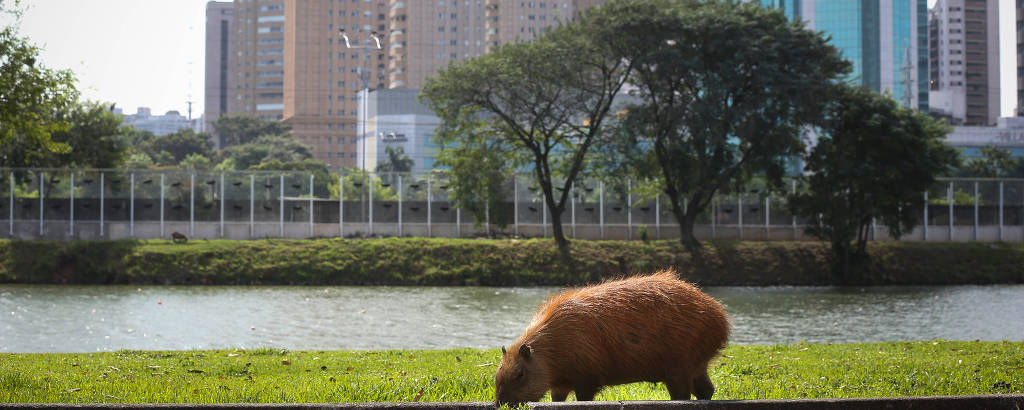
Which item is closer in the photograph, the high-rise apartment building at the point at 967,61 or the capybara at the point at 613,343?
the capybara at the point at 613,343

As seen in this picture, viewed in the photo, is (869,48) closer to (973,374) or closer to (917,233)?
(917,233)

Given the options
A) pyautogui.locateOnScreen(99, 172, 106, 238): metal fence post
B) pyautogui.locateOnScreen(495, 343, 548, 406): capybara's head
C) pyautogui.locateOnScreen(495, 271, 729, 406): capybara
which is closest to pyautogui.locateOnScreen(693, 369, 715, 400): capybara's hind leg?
pyautogui.locateOnScreen(495, 271, 729, 406): capybara

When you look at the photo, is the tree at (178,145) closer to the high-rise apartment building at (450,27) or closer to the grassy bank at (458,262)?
the high-rise apartment building at (450,27)

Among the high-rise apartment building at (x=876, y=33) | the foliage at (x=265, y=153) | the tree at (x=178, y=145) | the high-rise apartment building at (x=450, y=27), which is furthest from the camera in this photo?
the high-rise apartment building at (x=450, y=27)

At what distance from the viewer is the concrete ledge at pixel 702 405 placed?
671 cm

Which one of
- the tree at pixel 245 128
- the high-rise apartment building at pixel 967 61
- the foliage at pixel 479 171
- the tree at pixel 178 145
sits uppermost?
the high-rise apartment building at pixel 967 61

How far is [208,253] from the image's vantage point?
40219mm

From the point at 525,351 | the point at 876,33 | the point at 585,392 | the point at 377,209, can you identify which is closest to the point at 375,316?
the point at 585,392

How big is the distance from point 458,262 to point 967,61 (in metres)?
133

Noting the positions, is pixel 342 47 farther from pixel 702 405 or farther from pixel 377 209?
pixel 702 405

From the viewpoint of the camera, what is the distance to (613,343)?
6.97 meters

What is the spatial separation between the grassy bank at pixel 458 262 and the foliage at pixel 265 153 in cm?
6732

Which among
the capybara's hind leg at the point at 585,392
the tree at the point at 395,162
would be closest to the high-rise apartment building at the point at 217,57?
the tree at the point at 395,162

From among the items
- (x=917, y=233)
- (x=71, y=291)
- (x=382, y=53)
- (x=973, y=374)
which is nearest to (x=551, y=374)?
(x=973, y=374)
